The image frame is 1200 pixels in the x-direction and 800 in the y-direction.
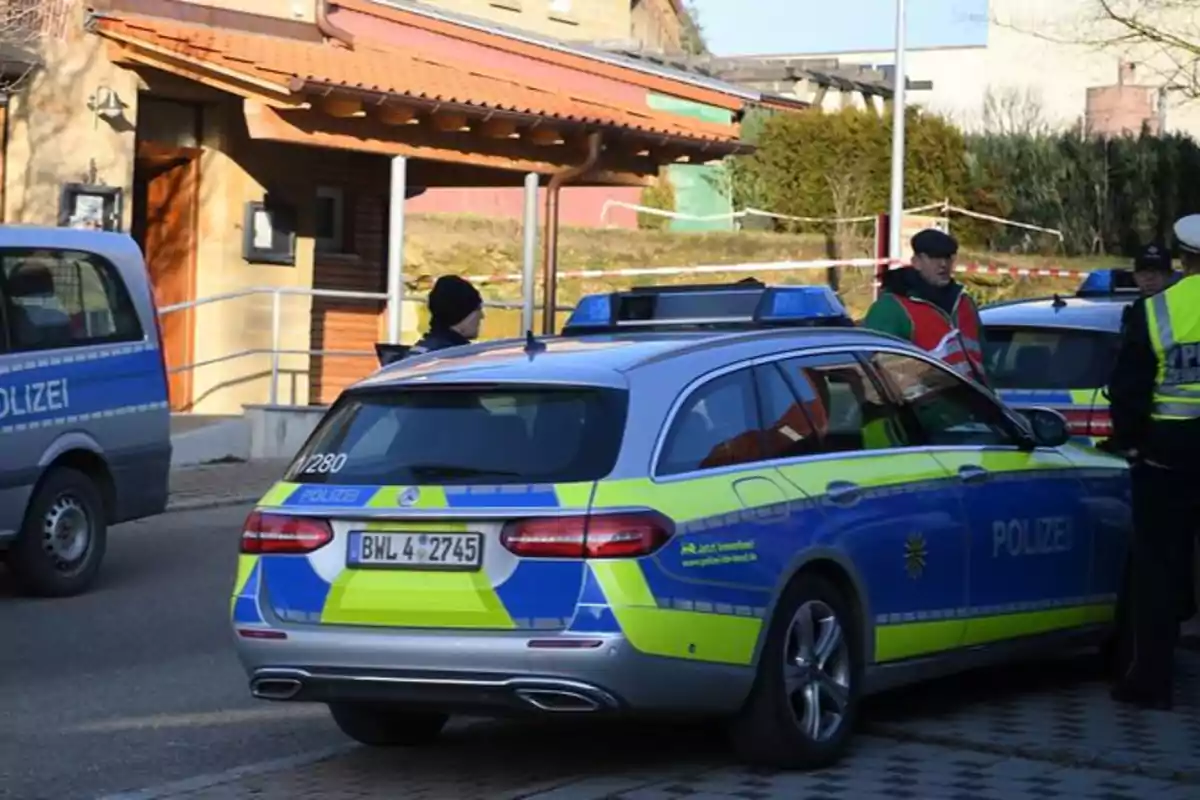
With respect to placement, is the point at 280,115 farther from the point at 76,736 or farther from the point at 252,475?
the point at 76,736

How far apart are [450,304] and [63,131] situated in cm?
979

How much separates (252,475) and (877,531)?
1156cm

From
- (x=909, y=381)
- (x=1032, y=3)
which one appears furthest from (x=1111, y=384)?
(x=1032, y=3)

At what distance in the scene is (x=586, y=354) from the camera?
25.5 ft

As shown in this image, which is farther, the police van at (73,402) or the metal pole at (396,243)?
the metal pole at (396,243)

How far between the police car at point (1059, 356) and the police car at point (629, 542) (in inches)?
165

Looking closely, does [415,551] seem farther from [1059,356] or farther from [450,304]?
[1059,356]

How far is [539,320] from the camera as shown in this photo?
84.8 ft

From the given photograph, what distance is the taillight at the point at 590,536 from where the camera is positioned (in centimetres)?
695

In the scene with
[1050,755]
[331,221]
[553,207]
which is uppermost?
→ [553,207]

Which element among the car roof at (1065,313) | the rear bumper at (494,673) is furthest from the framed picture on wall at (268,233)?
the rear bumper at (494,673)

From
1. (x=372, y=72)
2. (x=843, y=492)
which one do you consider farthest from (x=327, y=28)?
(x=843, y=492)

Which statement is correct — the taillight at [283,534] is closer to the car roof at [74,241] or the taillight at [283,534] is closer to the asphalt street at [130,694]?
the asphalt street at [130,694]

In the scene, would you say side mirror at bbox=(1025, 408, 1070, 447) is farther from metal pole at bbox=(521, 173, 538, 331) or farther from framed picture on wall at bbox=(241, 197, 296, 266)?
framed picture on wall at bbox=(241, 197, 296, 266)
